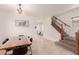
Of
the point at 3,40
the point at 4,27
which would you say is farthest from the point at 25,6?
the point at 3,40

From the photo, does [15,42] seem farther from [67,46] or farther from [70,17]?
[70,17]

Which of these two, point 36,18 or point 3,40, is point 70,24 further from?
point 3,40

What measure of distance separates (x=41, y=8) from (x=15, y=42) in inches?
23.5

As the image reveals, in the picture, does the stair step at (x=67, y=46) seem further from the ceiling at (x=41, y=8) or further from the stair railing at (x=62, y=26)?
the ceiling at (x=41, y=8)

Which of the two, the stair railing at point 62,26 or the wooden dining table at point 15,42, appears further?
the stair railing at point 62,26

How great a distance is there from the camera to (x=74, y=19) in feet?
5.33

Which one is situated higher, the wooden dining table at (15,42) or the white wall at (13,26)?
the white wall at (13,26)

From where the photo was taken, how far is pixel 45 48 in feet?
5.45

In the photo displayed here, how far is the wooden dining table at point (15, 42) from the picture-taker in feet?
5.22

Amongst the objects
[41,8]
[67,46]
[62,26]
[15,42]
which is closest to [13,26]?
[15,42]

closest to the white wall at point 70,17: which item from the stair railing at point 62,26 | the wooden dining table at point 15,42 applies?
the stair railing at point 62,26

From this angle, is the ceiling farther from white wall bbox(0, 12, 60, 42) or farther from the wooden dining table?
the wooden dining table

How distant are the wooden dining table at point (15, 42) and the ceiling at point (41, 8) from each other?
0.37 meters

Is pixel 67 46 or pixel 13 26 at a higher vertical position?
pixel 13 26
